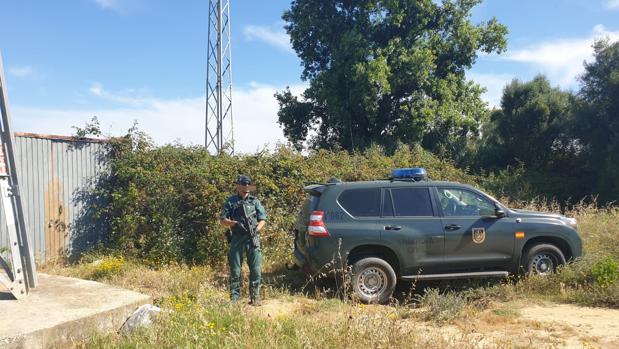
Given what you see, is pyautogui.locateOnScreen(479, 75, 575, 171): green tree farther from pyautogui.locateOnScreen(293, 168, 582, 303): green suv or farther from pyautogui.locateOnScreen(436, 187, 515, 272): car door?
pyautogui.locateOnScreen(436, 187, 515, 272): car door

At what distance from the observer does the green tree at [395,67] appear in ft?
63.4

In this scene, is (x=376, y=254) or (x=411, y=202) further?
(x=411, y=202)

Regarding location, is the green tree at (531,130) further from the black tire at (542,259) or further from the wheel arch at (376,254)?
the wheel arch at (376,254)

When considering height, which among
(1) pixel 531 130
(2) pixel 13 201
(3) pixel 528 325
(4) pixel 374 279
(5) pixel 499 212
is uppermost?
(1) pixel 531 130

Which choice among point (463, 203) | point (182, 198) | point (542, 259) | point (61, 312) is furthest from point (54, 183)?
point (542, 259)

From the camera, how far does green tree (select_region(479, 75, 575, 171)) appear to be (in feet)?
66.1

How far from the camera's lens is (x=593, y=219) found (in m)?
10.9

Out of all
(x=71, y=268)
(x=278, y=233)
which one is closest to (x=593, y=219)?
(x=278, y=233)

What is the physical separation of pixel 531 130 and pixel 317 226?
1624 centimetres

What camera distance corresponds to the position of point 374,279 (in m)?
7.21

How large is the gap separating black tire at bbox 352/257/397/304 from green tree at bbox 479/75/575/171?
47.9 feet

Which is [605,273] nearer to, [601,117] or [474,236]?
[474,236]

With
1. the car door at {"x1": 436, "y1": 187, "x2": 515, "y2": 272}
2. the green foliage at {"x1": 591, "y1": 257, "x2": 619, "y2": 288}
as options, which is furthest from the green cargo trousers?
the green foliage at {"x1": 591, "y1": 257, "x2": 619, "y2": 288}

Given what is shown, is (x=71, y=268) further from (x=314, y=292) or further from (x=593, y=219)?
(x=593, y=219)
